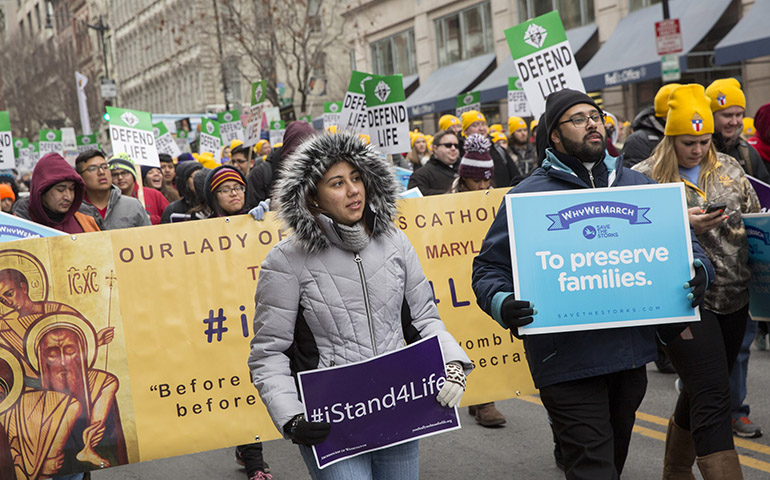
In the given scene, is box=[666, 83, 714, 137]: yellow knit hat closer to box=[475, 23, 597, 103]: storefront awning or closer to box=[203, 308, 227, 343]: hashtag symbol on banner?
box=[203, 308, 227, 343]: hashtag symbol on banner

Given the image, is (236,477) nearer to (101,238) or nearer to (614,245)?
(101,238)

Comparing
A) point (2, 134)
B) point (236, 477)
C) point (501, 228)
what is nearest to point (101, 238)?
point (236, 477)

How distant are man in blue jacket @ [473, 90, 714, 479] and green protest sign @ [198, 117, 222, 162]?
14.9m

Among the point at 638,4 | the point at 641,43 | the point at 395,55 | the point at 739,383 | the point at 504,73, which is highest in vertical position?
the point at 395,55

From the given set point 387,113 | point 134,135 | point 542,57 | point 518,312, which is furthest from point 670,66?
point 518,312

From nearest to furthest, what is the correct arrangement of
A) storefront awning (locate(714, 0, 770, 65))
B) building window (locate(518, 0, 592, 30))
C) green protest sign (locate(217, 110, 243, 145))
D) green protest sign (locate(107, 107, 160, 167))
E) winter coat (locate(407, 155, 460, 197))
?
1. winter coat (locate(407, 155, 460, 197))
2. green protest sign (locate(107, 107, 160, 167))
3. storefront awning (locate(714, 0, 770, 65))
4. green protest sign (locate(217, 110, 243, 145))
5. building window (locate(518, 0, 592, 30))

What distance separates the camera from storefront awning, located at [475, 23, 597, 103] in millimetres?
26156

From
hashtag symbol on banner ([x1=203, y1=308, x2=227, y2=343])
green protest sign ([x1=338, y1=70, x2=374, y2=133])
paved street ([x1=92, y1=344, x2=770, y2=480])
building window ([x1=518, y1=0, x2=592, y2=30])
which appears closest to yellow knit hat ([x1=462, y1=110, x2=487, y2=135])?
green protest sign ([x1=338, y1=70, x2=374, y2=133])

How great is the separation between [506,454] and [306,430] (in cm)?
311

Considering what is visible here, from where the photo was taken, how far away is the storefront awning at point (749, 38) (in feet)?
60.0

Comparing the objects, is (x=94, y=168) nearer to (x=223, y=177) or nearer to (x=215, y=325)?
(x=223, y=177)

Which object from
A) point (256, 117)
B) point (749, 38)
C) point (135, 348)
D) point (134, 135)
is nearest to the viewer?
point (135, 348)

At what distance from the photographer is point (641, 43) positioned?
75.4 ft

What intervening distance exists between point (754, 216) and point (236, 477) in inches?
140
